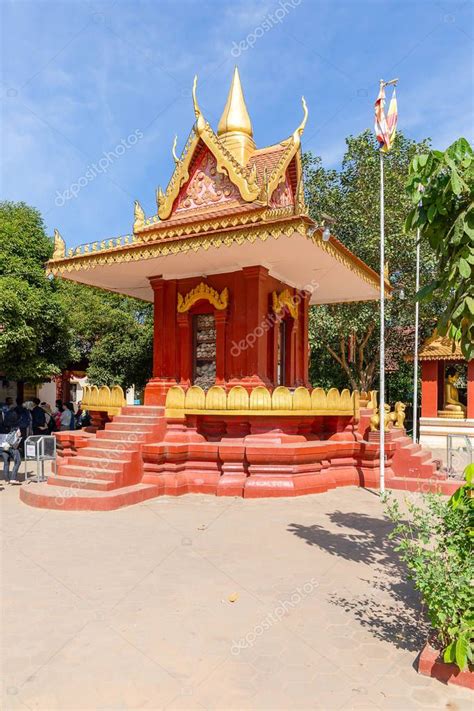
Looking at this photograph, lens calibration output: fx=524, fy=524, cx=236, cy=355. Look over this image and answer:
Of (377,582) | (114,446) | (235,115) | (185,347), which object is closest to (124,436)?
(114,446)

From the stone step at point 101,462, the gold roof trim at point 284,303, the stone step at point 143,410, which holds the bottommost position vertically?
the stone step at point 101,462

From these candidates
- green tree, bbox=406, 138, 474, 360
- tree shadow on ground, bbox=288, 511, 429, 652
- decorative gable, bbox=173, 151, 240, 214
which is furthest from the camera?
decorative gable, bbox=173, 151, 240, 214

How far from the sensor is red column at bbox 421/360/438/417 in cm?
2414

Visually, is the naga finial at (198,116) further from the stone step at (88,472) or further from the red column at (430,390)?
the red column at (430,390)

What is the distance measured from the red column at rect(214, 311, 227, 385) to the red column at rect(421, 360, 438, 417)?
15.2m

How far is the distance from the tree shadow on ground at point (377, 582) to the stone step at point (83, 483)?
345cm

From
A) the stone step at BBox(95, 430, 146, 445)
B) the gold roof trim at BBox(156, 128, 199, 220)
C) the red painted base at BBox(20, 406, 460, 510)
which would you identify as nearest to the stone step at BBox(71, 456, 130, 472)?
the red painted base at BBox(20, 406, 460, 510)

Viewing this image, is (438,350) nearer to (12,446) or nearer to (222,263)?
(222,263)

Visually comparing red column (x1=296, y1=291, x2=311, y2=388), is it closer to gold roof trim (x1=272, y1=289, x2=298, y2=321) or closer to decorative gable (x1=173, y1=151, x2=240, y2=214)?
gold roof trim (x1=272, y1=289, x2=298, y2=321)

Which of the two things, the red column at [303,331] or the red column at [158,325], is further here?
the red column at [303,331]

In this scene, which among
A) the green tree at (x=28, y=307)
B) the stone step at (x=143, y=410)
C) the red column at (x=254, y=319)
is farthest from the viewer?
the green tree at (x=28, y=307)

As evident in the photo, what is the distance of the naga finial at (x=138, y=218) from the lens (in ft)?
40.0

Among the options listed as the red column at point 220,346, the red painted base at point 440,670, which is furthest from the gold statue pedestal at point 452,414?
the red painted base at point 440,670

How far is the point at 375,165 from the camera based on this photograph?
21922 mm
